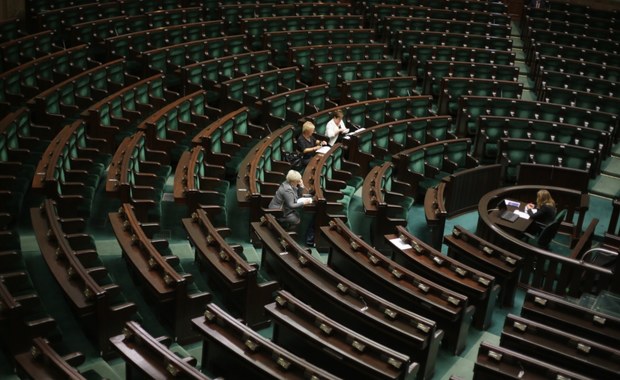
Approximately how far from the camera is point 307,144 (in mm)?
4906

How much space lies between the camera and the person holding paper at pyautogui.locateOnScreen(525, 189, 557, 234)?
445 cm

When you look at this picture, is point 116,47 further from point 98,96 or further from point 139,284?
point 139,284

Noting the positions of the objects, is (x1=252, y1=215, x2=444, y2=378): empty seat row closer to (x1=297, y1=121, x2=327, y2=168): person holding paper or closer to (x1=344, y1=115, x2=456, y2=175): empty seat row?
(x1=297, y1=121, x2=327, y2=168): person holding paper

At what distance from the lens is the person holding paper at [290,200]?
394 cm

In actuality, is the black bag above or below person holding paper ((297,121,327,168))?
below

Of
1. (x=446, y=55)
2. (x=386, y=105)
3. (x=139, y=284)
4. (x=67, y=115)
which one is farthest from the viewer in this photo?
(x=446, y=55)

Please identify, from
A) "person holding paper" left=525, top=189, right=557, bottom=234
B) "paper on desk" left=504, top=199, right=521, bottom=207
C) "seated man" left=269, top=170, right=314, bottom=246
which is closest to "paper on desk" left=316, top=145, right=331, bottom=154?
"seated man" left=269, top=170, right=314, bottom=246

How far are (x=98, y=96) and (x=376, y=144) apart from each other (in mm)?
1980

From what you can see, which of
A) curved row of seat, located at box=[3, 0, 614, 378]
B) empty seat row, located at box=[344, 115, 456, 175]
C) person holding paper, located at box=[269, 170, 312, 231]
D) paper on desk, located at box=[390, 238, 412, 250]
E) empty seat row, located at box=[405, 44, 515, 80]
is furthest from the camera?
empty seat row, located at box=[405, 44, 515, 80]

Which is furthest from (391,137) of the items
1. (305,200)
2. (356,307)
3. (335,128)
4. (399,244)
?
(356,307)

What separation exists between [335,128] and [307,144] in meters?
0.34

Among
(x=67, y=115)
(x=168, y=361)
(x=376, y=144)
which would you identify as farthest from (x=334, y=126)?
(x=168, y=361)

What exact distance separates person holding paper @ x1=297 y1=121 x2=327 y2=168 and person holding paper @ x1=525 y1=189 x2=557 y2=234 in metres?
1.43

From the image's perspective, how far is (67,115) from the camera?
4.89m
